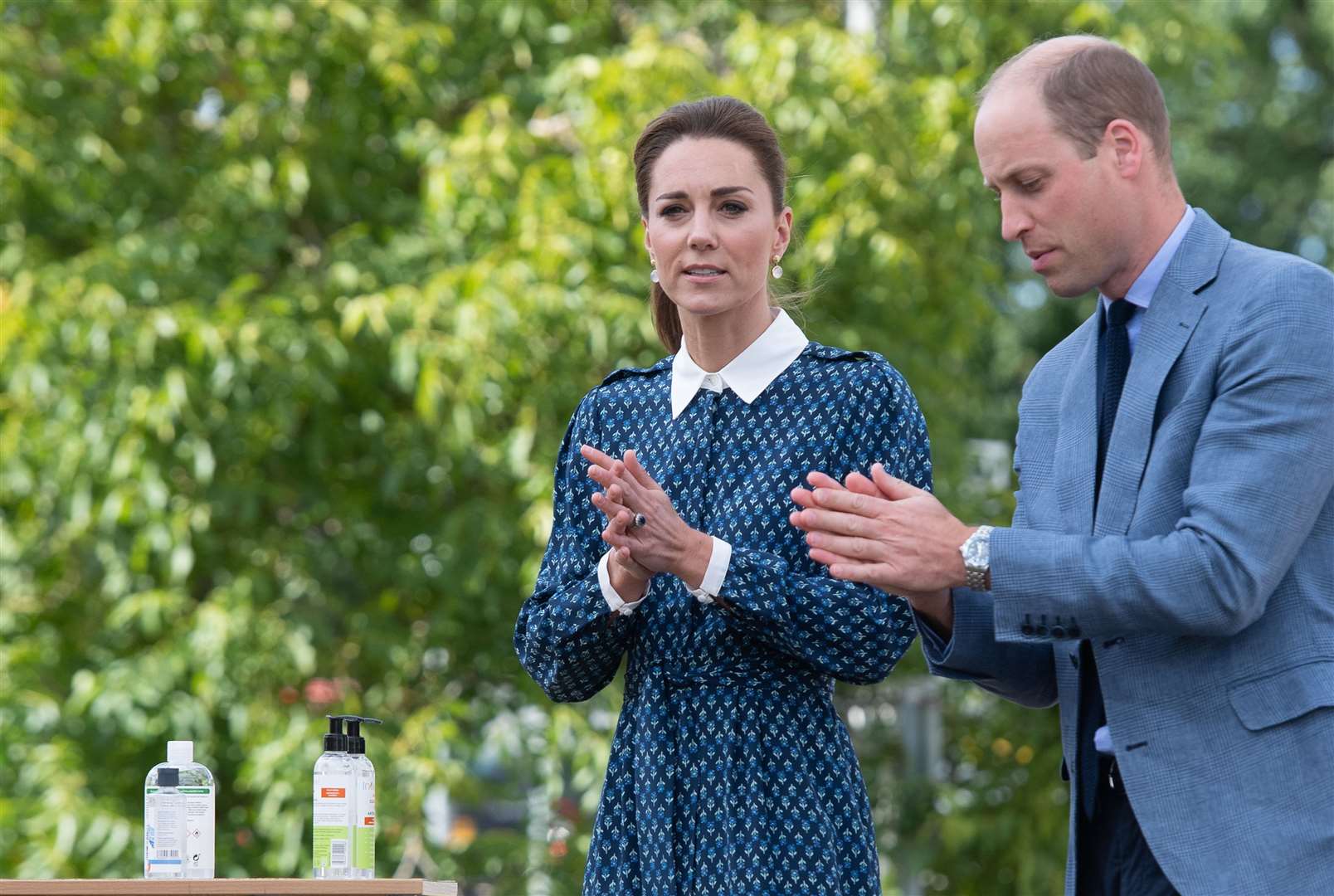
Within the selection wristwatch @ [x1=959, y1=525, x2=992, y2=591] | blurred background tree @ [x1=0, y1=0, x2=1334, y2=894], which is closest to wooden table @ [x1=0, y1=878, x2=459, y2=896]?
wristwatch @ [x1=959, y1=525, x2=992, y2=591]

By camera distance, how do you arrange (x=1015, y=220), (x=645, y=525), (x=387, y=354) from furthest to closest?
1. (x=387, y=354)
2. (x=645, y=525)
3. (x=1015, y=220)

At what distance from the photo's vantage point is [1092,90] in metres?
2.25

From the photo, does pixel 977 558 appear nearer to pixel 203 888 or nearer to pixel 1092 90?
pixel 1092 90

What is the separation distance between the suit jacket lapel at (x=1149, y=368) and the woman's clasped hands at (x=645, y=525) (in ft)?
1.75

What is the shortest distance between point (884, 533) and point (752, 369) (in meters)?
0.58

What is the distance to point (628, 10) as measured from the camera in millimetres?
6434

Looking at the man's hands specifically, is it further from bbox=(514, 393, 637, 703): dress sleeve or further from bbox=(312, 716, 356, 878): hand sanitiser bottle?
bbox=(312, 716, 356, 878): hand sanitiser bottle

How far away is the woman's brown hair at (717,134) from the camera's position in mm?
2721


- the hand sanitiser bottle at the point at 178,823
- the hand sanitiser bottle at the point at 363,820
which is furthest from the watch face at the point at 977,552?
the hand sanitiser bottle at the point at 178,823

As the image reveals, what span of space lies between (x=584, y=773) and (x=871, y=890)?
124 inches

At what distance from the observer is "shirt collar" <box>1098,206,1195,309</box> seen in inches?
90.0

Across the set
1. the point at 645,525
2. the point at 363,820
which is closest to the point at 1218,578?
the point at 645,525

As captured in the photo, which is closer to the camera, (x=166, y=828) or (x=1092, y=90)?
(x=1092, y=90)

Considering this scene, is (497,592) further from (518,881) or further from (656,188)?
(656,188)
